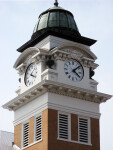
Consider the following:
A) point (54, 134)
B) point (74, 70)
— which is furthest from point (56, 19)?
point (54, 134)

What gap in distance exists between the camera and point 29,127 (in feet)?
177

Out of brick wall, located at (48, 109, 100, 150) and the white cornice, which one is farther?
the white cornice

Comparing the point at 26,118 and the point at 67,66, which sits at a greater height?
the point at 67,66

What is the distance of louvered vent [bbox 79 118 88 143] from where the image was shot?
53125 mm

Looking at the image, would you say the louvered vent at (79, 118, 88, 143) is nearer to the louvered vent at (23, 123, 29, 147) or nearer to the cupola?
the louvered vent at (23, 123, 29, 147)

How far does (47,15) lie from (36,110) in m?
8.98

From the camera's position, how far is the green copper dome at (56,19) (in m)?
56.8

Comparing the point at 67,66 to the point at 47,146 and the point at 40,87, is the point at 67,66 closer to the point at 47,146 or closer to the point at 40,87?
the point at 40,87

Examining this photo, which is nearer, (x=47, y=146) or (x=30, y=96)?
(x=47, y=146)

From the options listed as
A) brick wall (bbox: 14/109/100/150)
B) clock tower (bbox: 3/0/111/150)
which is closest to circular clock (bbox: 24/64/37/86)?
clock tower (bbox: 3/0/111/150)

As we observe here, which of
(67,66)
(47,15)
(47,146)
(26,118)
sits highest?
(47,15)

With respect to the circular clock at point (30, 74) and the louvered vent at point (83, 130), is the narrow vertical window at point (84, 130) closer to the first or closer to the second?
the louvered vent at point (83, 130)

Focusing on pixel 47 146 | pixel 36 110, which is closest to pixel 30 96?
pixel 36 110

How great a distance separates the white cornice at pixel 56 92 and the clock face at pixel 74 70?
145 cm
